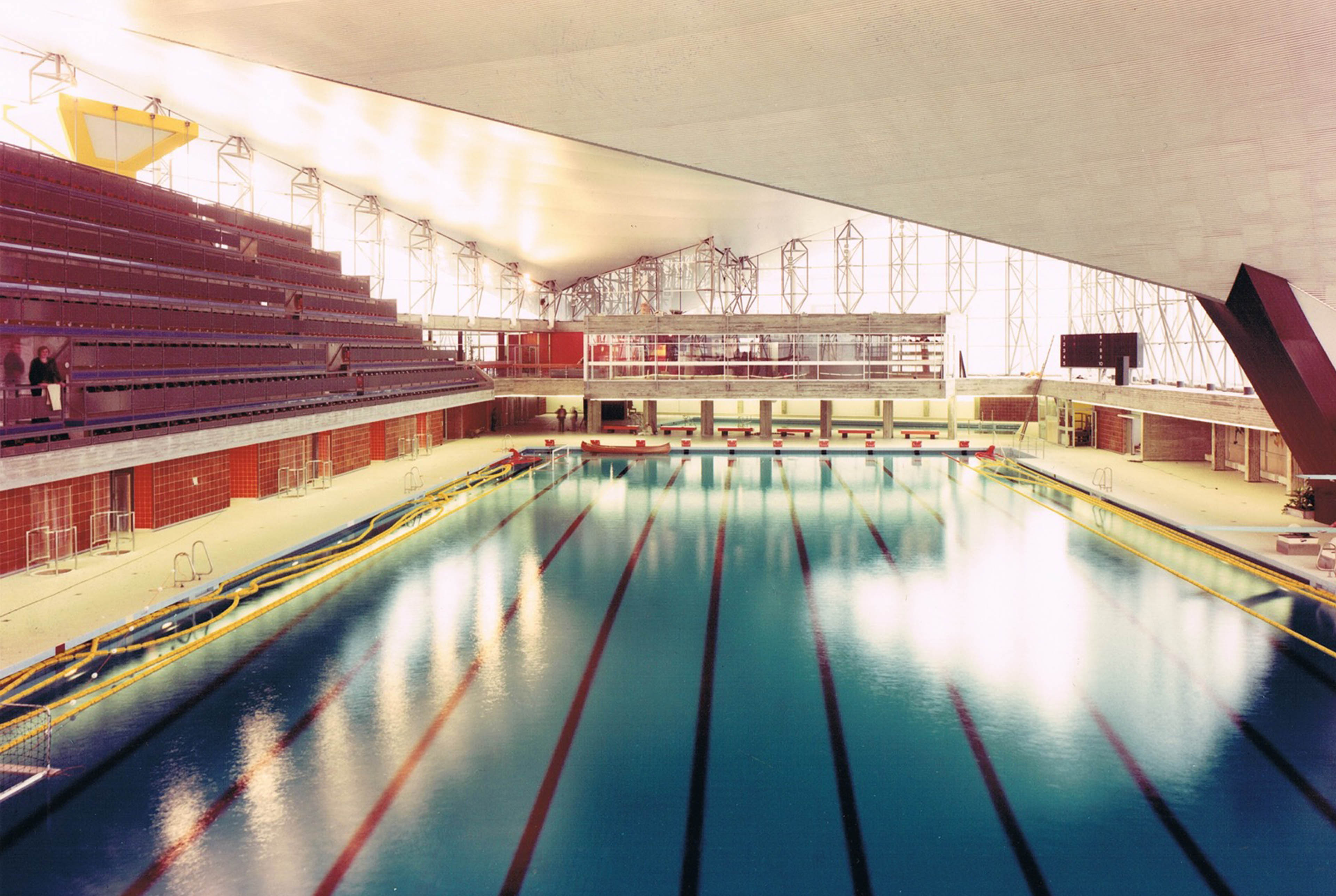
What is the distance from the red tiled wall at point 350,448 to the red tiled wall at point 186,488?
537cm

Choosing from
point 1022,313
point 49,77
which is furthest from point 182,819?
point 1022,313

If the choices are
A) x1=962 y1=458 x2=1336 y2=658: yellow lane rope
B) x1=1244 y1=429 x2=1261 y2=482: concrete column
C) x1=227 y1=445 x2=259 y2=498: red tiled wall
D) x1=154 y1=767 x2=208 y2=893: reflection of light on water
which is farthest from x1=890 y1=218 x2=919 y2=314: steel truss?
x1=154 y1=767 x2=208 y2=893: reflection of light on water

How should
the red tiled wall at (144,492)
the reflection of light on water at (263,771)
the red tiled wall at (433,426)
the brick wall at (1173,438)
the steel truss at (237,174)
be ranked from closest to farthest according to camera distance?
Answer: the reflection of light on water at (263,771) → the red tiled wall at (144,492) → the steel truss at (237,174) → the brick wall at (1173,438) → the red tiled wall at (433,426)

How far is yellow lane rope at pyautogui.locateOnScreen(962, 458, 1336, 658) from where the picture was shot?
42.7ft

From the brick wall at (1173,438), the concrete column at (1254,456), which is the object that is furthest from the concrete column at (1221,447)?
the concrete column at (1254,456)

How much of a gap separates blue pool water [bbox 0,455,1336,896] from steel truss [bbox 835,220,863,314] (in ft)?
102

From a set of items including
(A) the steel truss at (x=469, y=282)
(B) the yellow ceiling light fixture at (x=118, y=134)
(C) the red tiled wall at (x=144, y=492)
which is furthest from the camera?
(A) the steel truss at (x=469, y=282)

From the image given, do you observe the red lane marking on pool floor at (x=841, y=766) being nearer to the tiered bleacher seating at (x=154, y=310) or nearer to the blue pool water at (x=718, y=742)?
the blue pool water at (x=718, y=742)

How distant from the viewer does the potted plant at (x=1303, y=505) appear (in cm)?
1934

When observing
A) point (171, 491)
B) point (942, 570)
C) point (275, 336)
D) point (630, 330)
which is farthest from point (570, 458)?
point (942, 570)

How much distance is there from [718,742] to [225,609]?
8409 millimetres

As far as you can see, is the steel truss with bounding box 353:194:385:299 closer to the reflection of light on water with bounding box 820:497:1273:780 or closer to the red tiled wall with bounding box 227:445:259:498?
the red tiled wall with bounding box 227:445:259:498

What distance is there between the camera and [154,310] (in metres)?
17.8

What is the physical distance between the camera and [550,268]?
4703 centimetres
